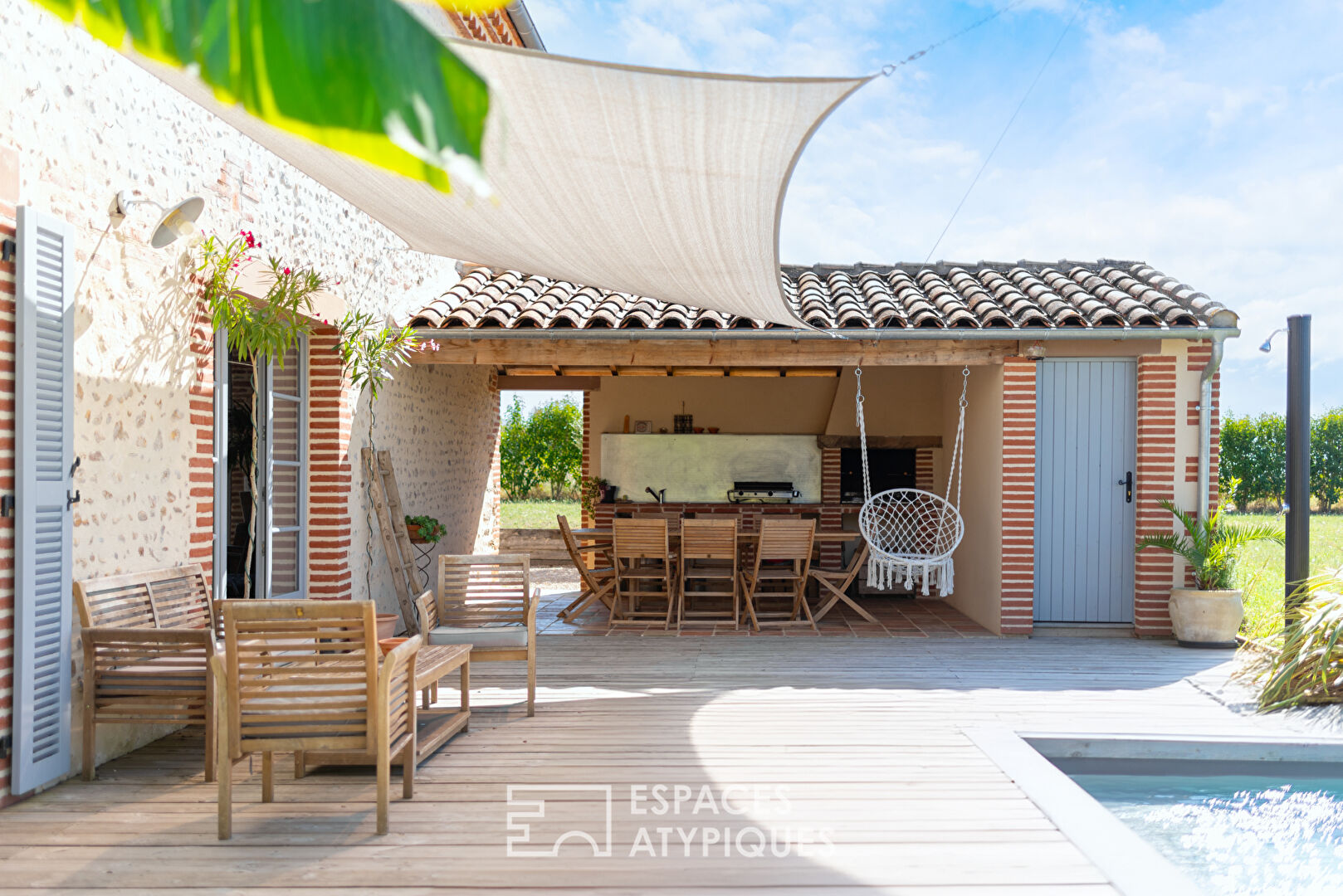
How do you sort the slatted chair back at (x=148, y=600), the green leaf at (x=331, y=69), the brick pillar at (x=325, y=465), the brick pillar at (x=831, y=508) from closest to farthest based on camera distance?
the green leaf at (x=331, y=69)
the slatted chair back at (x=148, y=600)
the brick pillar at (x=325, y=465)
the brick pillar at (x=831, y=508)

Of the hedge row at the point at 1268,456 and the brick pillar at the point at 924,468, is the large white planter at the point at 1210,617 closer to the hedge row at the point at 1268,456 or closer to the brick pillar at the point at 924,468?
the brick pillar at the point at 924,468

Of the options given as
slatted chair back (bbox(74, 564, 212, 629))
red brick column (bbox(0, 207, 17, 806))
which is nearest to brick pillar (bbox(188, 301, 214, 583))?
slatted chair back (bbox(74, 564, 212, 629))

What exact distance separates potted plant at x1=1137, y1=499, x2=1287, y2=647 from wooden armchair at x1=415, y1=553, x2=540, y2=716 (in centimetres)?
482

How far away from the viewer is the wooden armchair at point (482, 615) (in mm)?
5062

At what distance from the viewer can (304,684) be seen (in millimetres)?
3357

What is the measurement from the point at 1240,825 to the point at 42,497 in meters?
5.03

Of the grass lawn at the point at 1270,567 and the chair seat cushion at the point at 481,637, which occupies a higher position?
the chair seat cushion at the point at 481,637

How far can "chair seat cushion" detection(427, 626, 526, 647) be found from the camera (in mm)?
5086

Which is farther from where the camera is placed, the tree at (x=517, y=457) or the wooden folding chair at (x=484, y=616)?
the tree at (x=517, y=457)

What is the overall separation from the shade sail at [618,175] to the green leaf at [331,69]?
3.09 ft

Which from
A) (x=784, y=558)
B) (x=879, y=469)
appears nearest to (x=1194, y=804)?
(x=784, y=558)

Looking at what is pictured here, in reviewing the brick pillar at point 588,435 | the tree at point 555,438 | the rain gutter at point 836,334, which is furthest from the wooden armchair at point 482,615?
the tree at point 555,438

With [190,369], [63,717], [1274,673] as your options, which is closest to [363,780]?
[63,717]

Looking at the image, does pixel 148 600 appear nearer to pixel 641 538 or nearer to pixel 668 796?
pixel 668 796
